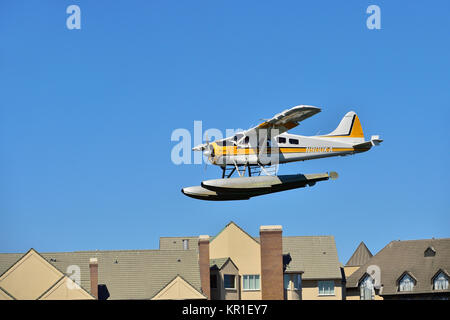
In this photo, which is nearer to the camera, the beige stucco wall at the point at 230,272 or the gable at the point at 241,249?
the beige stucco wall at the point at 230,272

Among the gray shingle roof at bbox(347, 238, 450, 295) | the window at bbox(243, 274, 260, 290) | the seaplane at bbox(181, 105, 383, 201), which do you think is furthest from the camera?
the gray shingle roof at bbox(347, 238, 450, 295)

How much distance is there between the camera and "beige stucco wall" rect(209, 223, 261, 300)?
7200 centimetres

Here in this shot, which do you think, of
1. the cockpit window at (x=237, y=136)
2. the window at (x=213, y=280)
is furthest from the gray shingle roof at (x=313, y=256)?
the cockpit window at (x=237, y=136)

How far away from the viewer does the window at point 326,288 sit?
7931 centimetres

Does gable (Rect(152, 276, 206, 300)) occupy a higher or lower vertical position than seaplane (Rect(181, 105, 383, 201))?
lower

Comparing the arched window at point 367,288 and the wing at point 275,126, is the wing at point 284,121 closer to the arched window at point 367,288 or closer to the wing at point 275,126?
the wing at point 275,126

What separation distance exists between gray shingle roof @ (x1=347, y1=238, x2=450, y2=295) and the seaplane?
1849 inches

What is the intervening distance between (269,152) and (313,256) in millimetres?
41220

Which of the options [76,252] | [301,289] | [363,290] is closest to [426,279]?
[363,290]

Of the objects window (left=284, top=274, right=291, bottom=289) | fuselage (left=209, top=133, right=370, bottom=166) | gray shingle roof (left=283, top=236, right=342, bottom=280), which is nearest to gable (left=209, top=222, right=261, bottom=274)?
window (left=284, top=274, right=291, bottom=289)

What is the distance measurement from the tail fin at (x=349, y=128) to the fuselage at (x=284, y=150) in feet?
0.77

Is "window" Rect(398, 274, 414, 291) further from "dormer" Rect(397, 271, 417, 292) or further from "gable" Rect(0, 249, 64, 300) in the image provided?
"gable" Rect(0, 249, 64, 300)
